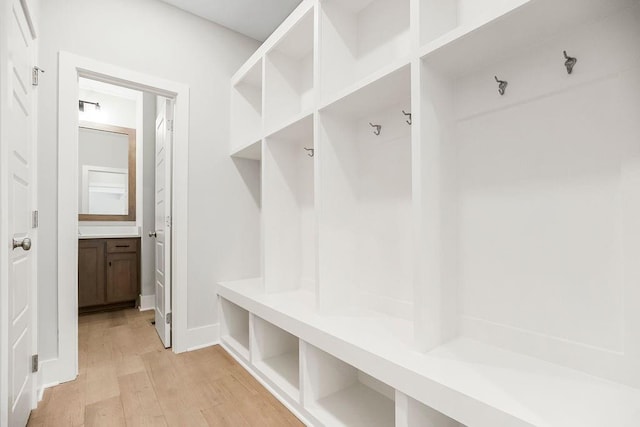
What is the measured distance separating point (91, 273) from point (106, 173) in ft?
4.33

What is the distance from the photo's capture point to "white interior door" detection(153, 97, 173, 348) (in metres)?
2.53

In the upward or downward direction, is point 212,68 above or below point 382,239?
above

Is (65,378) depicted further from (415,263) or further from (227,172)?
(415,263)

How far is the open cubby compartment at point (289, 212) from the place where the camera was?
7.37ft

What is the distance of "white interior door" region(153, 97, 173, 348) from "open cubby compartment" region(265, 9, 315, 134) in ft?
2.98

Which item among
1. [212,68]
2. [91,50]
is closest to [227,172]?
[212,68]

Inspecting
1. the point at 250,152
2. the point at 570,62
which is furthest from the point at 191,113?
the point at 570,62

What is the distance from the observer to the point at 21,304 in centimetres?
152

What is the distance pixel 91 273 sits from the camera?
346cm

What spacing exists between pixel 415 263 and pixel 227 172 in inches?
79.6

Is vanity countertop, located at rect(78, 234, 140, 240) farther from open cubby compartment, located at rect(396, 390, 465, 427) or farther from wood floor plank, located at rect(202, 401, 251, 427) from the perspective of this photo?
open cubby compartment, located at rect(396, 390, 465, 427)

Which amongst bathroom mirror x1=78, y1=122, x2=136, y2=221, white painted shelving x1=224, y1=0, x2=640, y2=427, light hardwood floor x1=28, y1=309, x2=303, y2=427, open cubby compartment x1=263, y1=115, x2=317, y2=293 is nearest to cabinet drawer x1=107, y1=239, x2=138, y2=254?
bathroom mirror x1=78, y1=122, x2=136, y2=221

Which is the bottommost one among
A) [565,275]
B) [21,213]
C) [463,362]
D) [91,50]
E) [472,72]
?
[463,362]

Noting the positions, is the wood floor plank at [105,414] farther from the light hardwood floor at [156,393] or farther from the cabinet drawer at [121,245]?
the cabinet drawer at [121,245]
